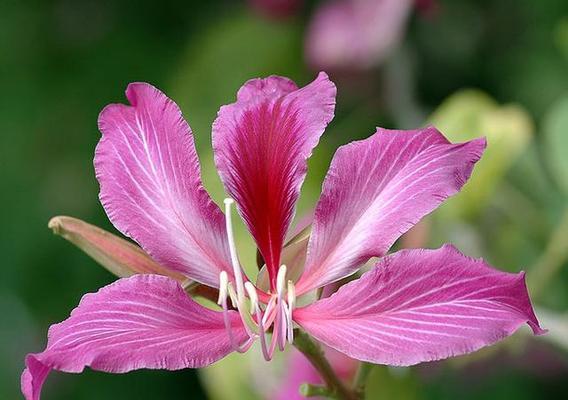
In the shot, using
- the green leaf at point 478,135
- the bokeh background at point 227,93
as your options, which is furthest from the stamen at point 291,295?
the bokeh background at point 227,93

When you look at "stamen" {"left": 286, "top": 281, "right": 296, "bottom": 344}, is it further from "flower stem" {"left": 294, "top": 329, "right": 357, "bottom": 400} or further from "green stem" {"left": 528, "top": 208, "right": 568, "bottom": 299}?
"green stem" {"left": 528, "top": 208, "right": 568, "bottom": 299}

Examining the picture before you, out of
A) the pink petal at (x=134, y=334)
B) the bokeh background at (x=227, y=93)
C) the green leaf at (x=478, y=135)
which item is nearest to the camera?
the pink petal at (x=134, y=334)

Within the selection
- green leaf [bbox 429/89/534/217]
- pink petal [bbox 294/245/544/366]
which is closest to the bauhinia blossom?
pink petal [bbox 294/245/544/366]

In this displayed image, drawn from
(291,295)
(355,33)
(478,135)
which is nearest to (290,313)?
(291,295)

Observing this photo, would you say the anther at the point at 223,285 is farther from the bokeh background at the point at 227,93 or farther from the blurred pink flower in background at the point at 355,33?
the blurred pink flower in background at the point at 355,33

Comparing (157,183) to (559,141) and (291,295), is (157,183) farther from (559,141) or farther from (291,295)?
(559,141)

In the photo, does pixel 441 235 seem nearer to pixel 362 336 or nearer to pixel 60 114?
pixel 362 336
